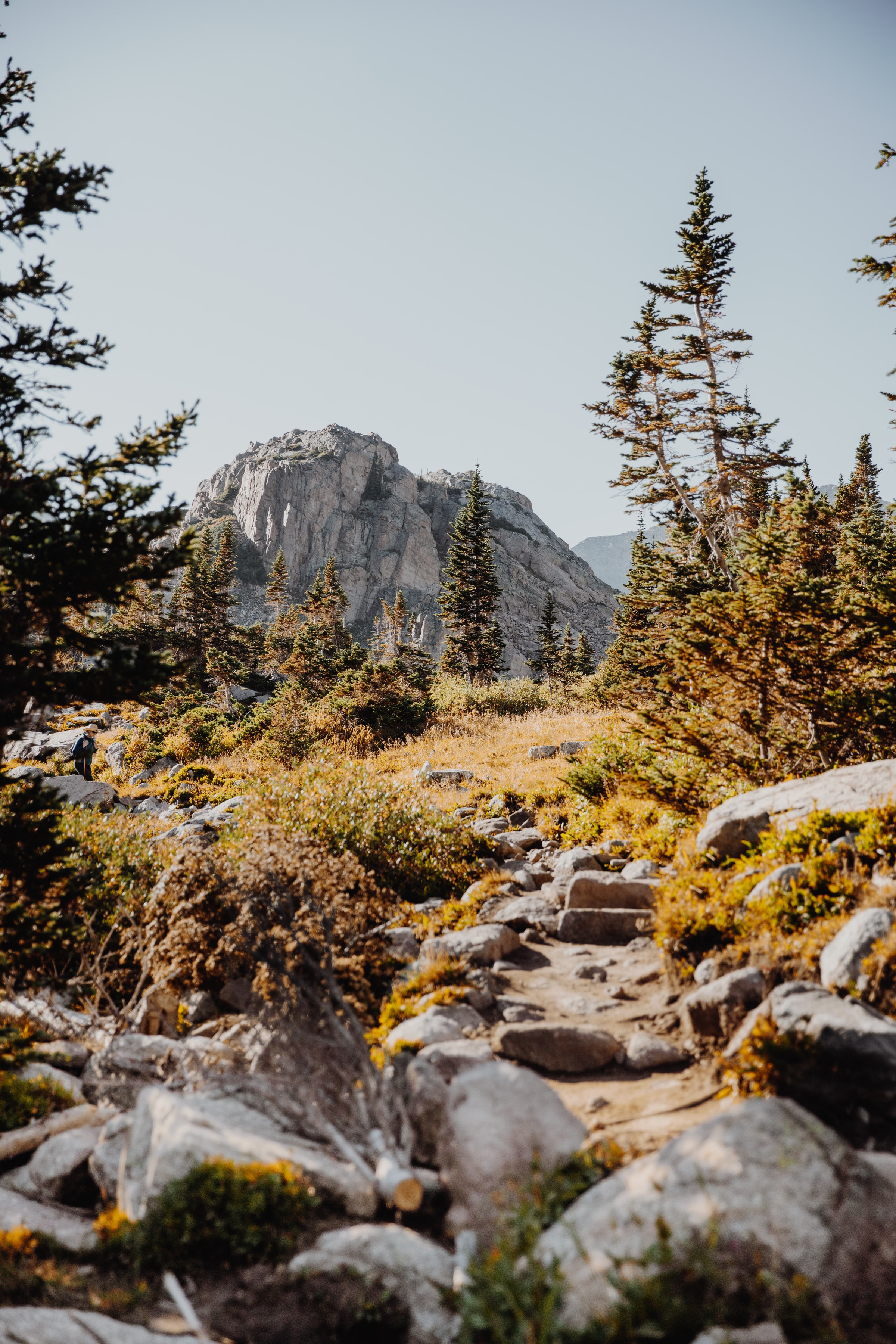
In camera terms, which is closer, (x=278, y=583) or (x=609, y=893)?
(x=609, y=893)

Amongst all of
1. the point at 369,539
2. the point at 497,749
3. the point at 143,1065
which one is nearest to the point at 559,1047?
the point at 143,1065

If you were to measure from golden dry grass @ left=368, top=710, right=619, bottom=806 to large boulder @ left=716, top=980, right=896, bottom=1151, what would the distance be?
10584 millimetres

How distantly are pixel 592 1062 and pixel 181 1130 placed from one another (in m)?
3.30

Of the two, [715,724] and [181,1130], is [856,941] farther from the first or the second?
[715,724]

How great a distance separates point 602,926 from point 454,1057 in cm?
374

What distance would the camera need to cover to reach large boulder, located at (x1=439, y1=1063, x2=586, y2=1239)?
369 centimetres

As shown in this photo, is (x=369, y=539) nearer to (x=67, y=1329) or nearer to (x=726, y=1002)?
(x=726, y=1002)

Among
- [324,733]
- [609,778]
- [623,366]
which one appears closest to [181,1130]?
[609,778]

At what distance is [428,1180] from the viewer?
3.93 m

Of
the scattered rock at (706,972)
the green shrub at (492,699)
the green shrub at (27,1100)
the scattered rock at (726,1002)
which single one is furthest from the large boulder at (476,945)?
the green shrub at (492,699)

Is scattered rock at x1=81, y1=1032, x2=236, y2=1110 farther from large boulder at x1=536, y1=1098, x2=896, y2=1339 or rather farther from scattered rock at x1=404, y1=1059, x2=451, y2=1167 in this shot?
large boulder at x1=536, y1=1098, x2=896, y2=1339

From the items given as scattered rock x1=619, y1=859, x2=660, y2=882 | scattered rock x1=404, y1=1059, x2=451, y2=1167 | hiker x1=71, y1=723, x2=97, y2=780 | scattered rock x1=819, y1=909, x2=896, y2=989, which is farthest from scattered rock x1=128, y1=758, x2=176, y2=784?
scattered rock x1=819, y1=909, x2=896, y2=989

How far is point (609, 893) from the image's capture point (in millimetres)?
8766

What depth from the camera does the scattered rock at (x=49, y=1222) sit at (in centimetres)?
388
